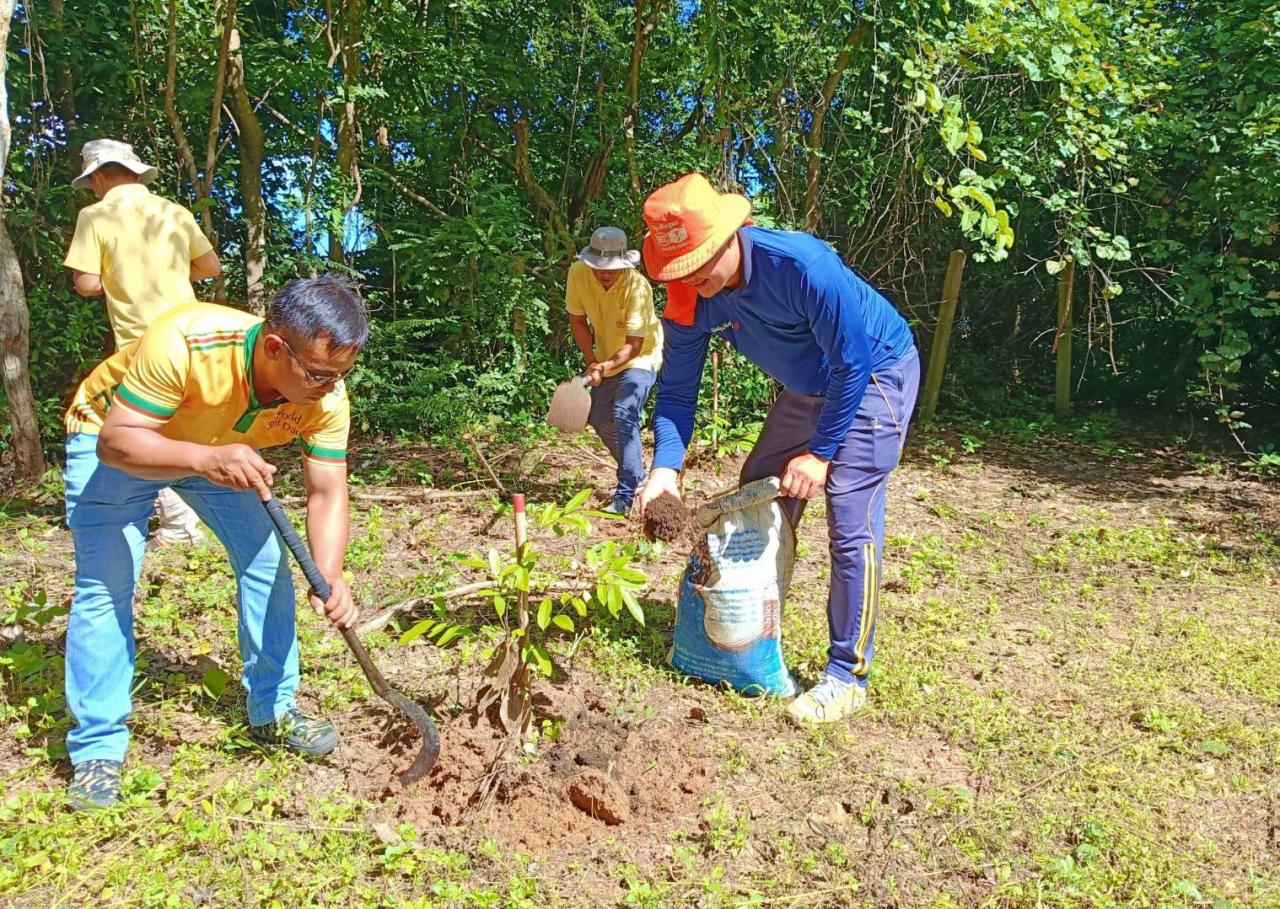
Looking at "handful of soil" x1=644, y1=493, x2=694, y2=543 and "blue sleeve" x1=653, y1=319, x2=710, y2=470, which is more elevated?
"blue sleeve" x1=653, y1=319, x2=710, y2=470

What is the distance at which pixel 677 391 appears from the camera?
3156mm

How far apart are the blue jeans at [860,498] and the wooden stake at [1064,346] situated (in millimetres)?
5085

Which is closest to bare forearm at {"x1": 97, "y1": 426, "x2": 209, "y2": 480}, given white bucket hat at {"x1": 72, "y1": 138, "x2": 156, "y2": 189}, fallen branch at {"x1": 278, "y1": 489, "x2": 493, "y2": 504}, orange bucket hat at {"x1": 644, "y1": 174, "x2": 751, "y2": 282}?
orange bucket hat at {"x1": 644, "y1": 174, "x2": 751, "y2": 282}

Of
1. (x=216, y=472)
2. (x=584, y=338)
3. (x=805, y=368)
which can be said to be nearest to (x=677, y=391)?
(x=805, y=368)

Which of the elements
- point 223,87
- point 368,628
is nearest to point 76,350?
point 223,87

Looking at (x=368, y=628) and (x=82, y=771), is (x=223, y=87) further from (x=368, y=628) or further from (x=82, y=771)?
(x=82, y=771)

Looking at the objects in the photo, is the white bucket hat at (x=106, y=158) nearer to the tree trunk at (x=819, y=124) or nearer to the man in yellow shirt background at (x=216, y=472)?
the man in yellow shirt background at (x=216, y=472)

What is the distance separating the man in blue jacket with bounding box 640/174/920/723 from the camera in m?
2.62

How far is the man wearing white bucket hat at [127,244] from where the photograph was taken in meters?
3.87

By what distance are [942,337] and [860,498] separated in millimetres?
5416

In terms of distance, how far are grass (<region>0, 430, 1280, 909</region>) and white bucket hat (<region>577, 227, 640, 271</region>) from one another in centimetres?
157

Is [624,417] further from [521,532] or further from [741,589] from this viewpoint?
[521,532]

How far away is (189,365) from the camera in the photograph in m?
2.14

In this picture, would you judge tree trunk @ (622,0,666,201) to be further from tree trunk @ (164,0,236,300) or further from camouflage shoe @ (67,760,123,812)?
camouflage shoe @ (67,760,123,812)
